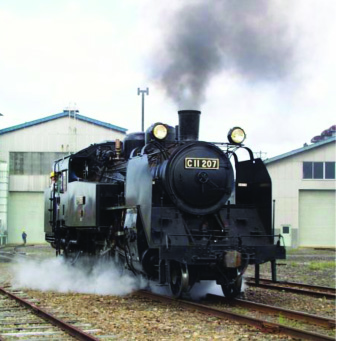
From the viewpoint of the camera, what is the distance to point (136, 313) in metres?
9.29

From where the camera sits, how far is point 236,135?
1104 cm

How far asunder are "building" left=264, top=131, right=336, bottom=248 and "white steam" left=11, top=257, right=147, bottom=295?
2472 centimetres

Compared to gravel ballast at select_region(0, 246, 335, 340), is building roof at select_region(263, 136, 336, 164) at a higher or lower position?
higher

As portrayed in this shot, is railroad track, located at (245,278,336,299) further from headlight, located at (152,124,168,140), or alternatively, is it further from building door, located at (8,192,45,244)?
building door, located at (8,192,45,244)

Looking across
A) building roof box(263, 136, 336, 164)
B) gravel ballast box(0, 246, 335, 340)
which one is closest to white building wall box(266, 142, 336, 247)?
building roof box(263, 136, 336, 164)

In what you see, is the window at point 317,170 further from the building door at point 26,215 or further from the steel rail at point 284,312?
the steel rail at point 284,312

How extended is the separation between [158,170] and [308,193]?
1170 inches

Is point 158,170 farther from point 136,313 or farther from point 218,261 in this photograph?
point 136,313

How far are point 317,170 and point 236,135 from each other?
2969 cm

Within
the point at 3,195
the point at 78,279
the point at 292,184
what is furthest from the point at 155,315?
the point at 3,195

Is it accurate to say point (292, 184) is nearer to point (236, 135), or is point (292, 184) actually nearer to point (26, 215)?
point (26, 215)

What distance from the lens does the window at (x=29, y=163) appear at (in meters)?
42.1

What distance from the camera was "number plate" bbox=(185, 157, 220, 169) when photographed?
10.6 metres

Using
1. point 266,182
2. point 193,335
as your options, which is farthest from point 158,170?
point 193,335
